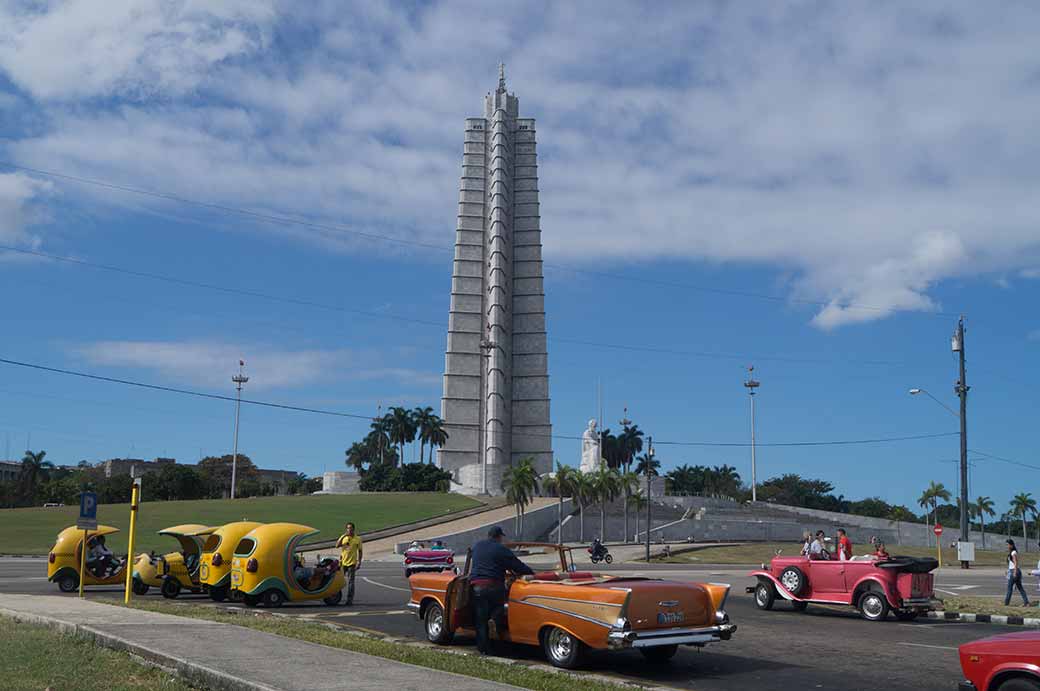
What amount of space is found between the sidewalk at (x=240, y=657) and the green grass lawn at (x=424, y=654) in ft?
2.22

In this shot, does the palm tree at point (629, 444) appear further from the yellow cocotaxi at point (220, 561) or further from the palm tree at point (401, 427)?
the yellow cocotaxi at point (220, 561)

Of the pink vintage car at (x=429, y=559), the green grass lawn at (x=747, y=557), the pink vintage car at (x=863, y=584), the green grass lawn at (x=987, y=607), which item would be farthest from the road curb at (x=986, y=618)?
the green grass lawn at (x=747, y=557)

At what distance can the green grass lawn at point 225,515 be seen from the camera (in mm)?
57625

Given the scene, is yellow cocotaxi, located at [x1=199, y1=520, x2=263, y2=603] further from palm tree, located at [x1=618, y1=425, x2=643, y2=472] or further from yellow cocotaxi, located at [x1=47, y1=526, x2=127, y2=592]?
palm tree, located at [x1=618, y1=425, x2=643, y2=472]

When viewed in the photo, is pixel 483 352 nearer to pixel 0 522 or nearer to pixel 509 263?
pixel 509 263

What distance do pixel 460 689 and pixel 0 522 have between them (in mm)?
69061

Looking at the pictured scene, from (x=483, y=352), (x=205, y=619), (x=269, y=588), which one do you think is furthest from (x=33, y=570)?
(x=483, y=352)

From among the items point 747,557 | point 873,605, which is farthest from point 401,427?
point 873,605

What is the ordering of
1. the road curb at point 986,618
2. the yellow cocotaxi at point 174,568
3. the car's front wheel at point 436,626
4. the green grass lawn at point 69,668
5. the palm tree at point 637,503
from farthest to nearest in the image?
the palm tree at point 637,503 < the yellow cocotaxi at point 174,568 < the road curb at point 986,618 < the car's front wheel at point 436,626 < the green grass lawn at point 69,668

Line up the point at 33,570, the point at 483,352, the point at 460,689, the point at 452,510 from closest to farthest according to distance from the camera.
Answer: the point at 460,689 < the point at 33,570 < the point at 452,510 < the point at 483,352

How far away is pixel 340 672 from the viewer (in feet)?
30.1

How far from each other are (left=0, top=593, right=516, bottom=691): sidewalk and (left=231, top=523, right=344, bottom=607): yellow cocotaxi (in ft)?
16.0

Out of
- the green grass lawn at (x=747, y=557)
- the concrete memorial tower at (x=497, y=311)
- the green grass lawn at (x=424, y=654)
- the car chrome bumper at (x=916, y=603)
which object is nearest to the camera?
the green grass lawn at (x=424, y=654)

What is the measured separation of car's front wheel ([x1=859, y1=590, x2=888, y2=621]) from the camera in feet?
60.0
